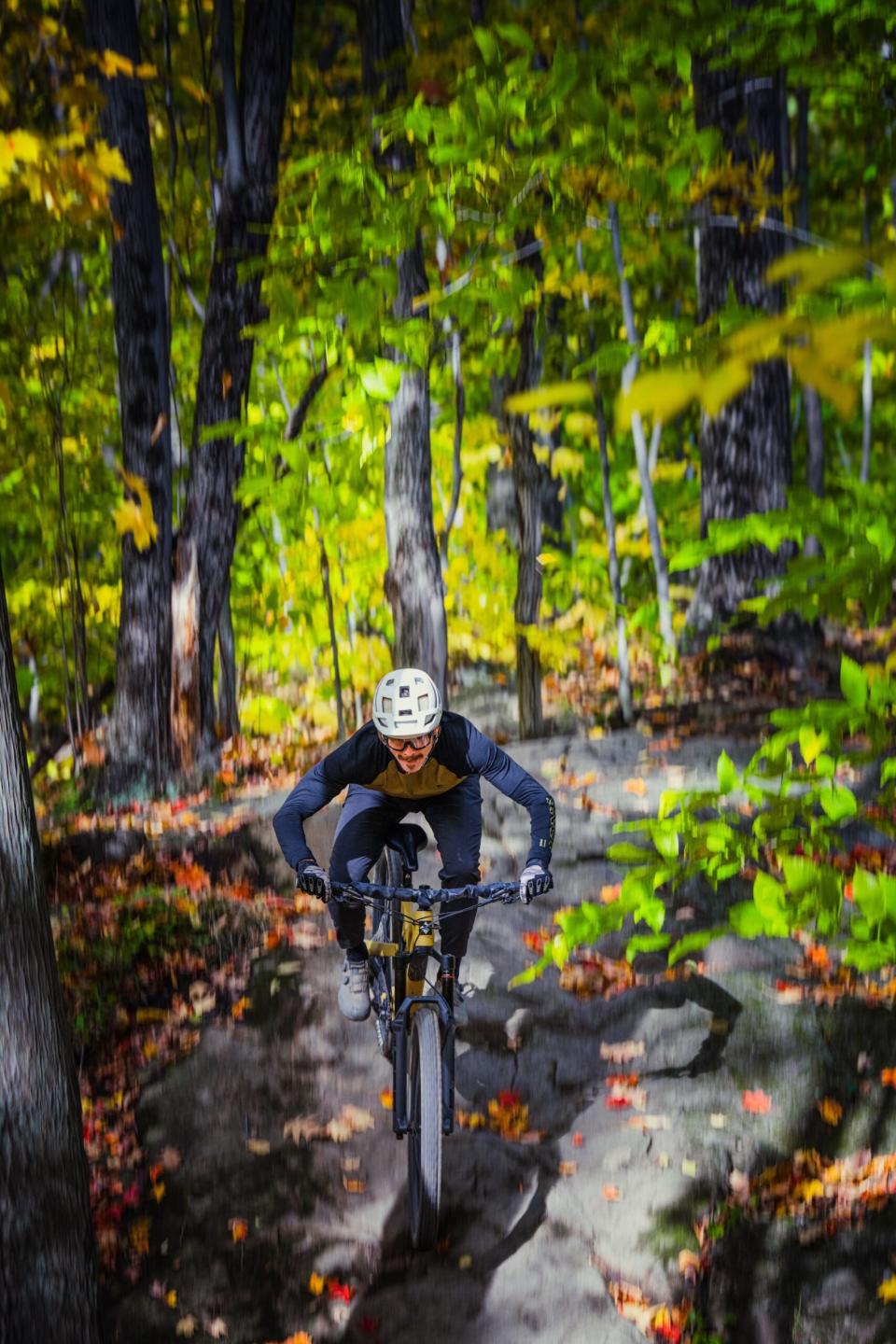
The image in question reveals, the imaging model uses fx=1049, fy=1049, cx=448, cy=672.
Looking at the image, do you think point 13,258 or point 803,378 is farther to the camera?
point 13,258

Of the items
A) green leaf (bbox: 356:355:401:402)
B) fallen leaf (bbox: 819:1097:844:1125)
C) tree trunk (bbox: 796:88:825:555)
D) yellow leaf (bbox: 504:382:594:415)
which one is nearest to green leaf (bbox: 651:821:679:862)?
yellow leaf (bbox: 504:382:594:415)

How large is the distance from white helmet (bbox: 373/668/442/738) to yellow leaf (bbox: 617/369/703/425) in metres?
2.72

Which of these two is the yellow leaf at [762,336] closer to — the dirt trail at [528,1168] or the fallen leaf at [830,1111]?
the dirt trail at [528,1168]

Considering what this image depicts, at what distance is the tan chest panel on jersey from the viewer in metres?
4.72

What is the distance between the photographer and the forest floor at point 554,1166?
421cm

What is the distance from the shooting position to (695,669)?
10289 millimetres

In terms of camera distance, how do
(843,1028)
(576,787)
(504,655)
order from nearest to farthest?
(843,1028), (576,787), (504,655)

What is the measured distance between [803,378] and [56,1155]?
11.7ft

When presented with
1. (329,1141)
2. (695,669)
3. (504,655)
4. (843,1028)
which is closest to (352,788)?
(329,1141)

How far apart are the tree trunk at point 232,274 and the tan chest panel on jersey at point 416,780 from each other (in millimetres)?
5664

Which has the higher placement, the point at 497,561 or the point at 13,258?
the point at 13,258

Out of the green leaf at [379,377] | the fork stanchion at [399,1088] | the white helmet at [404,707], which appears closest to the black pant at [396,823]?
the fork stanchion at [399,1088]

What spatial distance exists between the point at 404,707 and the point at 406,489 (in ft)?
15.2

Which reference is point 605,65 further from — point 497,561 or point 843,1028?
point 497,561
